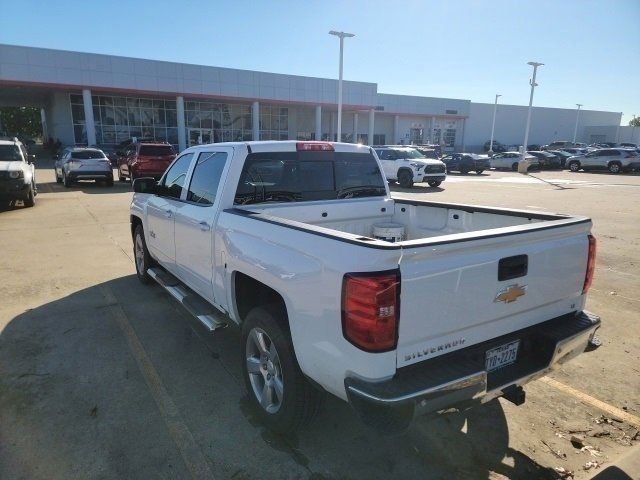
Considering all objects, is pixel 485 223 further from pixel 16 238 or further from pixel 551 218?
pixel 16 238

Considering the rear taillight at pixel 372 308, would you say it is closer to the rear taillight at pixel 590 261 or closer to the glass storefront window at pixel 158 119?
the rear taillight at pixel 590 261

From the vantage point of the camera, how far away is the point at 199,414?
3.25 meters

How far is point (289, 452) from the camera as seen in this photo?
2.85 m

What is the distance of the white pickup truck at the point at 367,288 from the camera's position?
7.20 feet

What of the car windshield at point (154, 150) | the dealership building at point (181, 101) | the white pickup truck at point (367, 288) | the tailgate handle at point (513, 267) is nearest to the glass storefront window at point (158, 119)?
the dealership building at point (181, 101)

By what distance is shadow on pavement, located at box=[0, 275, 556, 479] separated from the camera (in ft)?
8.87

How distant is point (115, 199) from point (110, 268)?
379 inches

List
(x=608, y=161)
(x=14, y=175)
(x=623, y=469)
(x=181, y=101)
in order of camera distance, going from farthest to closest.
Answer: (x=181, y=101) → (x=608, y=161) → (x=14, y=175) → (x=623, y=469)

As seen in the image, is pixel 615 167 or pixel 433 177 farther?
pixel 615 167

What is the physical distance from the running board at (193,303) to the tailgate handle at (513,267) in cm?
220

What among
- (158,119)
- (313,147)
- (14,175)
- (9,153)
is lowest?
(14,175)

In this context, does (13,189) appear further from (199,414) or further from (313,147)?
(199,414)

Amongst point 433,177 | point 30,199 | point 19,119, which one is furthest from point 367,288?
point 19,119

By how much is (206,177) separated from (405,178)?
18.1 meters
